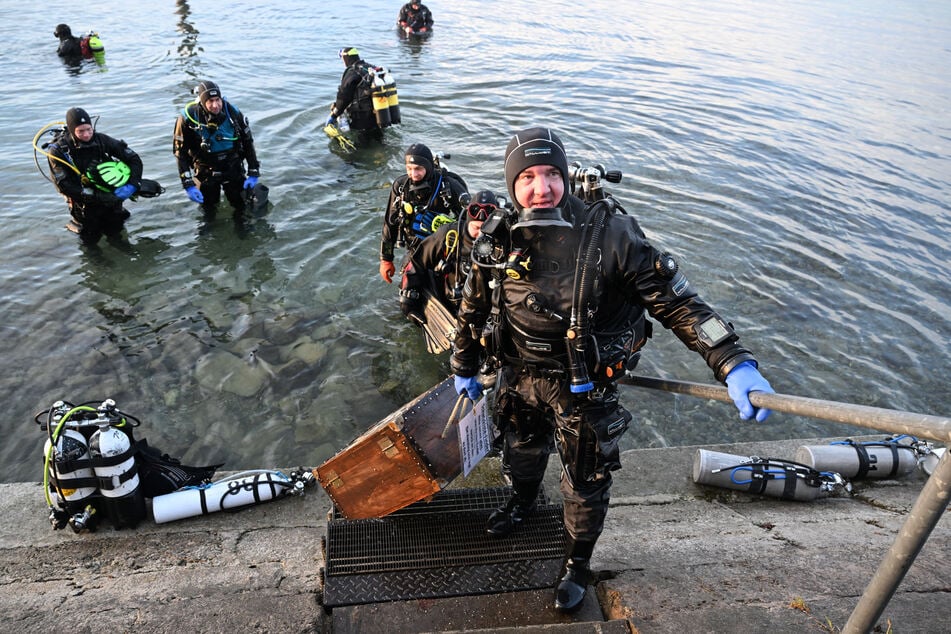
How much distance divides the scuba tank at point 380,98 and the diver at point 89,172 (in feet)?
15.0

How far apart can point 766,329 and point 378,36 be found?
59.2ft

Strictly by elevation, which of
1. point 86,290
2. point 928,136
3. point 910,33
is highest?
point 910,33

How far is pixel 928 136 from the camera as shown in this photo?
1335 cm

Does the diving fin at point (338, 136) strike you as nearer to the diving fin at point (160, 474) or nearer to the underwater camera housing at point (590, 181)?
the underwater camera housing at point (590, 181)

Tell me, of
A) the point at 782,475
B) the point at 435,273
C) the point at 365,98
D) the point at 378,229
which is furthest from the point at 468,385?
the point at 365,98

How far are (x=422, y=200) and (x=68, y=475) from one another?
377 centimetres

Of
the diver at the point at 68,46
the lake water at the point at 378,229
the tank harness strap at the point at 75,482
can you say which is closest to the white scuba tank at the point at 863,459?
the lake water at the point at 378,229

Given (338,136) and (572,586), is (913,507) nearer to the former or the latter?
(572,586)

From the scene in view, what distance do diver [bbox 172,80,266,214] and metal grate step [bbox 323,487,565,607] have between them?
19.8 ft

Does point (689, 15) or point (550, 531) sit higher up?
point (689, 15)

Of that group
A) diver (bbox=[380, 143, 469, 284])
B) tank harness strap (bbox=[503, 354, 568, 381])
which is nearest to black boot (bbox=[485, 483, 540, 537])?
tank harness strap (bbox=[503, 354, 568, 381])

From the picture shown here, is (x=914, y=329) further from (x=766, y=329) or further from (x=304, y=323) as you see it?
(x=304, y=323)

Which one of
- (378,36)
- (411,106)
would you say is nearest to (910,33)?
(378,36)

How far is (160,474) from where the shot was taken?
13.5 ft
